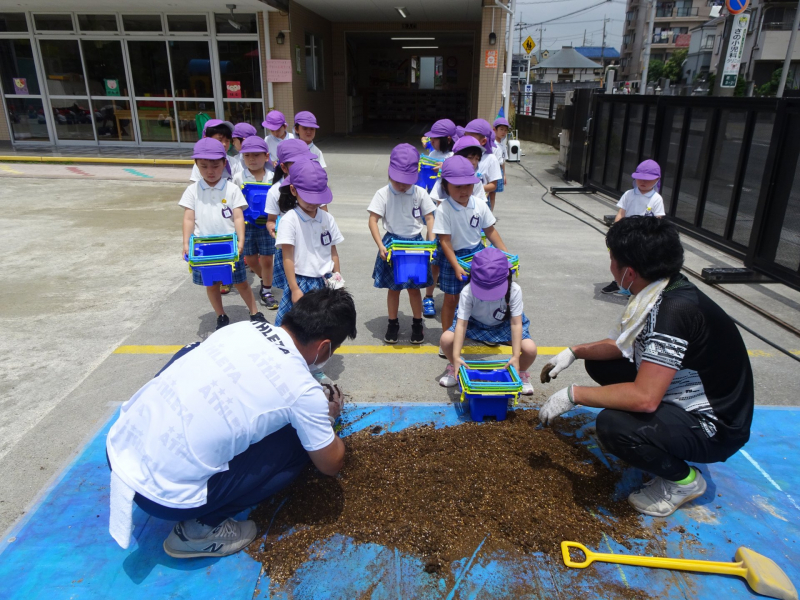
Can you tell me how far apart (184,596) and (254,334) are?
1.11 meters

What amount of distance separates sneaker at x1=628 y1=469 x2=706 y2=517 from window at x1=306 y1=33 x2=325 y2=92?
1641cm

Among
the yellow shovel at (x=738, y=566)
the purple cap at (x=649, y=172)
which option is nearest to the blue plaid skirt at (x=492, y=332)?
the yellow shovel at (x=738, y=566)

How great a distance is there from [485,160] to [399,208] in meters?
2.93

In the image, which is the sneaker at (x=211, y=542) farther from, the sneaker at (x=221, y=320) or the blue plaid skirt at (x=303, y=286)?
the sneaker at (x=221, y=320)

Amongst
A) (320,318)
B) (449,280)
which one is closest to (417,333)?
(449,280)

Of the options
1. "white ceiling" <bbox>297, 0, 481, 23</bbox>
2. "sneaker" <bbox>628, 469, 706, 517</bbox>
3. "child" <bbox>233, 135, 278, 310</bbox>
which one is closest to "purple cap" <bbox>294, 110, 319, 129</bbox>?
"child" <bbox>233, 135, 278, 310</bbox>

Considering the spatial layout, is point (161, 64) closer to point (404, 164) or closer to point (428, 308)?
point (428, 308)

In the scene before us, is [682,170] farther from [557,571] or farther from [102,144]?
[102,144]

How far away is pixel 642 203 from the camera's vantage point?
18.6 ft

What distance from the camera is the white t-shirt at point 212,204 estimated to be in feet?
15.0

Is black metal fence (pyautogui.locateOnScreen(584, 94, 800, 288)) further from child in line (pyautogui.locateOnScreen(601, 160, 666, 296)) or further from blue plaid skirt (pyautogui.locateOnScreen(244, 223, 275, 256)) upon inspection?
blue plaid skirt (pyautogui.locateOnScreen(244, 223, 275, 256))

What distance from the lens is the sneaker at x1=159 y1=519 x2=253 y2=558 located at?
7.88 ft

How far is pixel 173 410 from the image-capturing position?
2.12 meters

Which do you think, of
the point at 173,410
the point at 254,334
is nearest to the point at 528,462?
the point at 254,334
